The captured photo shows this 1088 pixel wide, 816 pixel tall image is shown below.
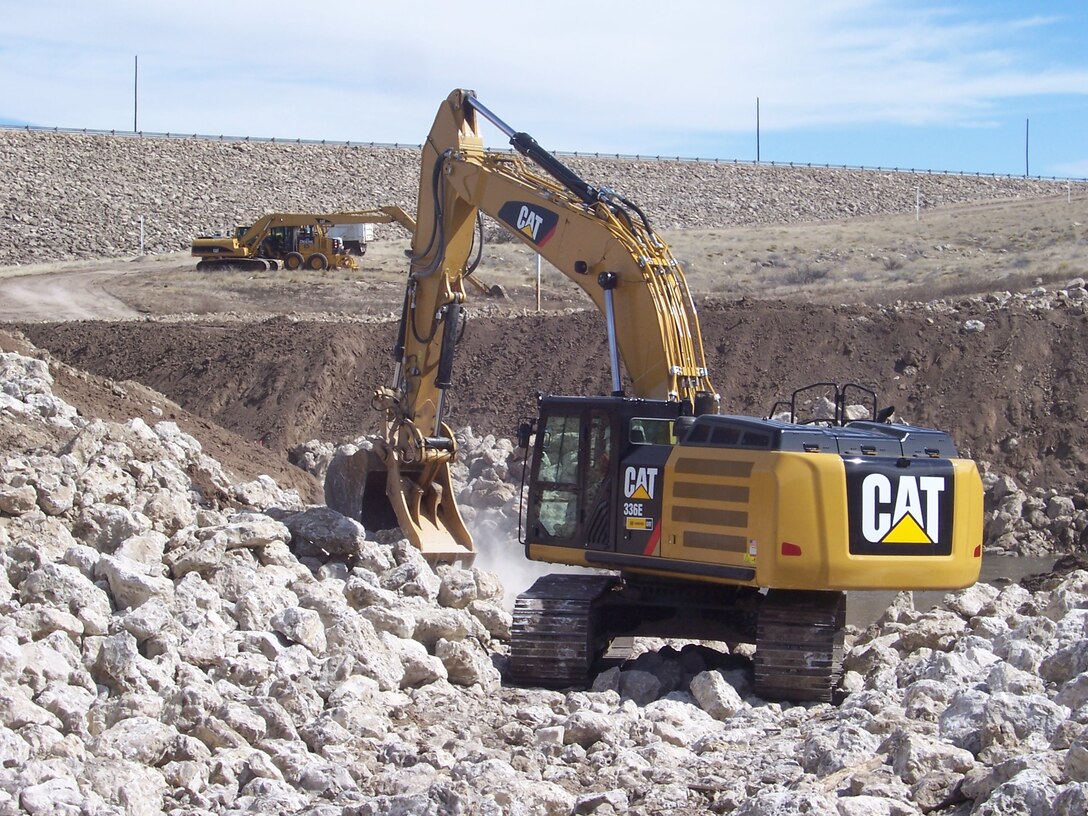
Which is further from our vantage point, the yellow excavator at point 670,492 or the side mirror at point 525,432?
the side mirror at point 525,432

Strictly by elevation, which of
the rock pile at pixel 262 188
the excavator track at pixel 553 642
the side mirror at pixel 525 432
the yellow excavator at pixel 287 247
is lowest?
the excavator track at pixel 553 642

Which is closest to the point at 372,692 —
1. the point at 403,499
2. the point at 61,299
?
the point at 403,499

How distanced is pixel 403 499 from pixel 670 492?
3687mm

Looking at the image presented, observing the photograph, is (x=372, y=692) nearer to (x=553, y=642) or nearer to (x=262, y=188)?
(x=553, y=642)

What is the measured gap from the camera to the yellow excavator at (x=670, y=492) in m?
10.3

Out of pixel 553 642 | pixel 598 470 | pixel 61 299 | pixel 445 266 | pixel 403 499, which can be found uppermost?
pixel 61 299

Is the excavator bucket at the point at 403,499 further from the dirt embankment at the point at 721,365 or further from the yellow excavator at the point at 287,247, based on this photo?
the yellow excavator at the point at 287,247

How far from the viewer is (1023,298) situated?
29.1m

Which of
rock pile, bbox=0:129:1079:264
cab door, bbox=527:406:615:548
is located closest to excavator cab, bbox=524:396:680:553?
cab door, bbox=527:406:615:548

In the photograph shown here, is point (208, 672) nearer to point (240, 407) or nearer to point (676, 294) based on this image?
point (676, 294)

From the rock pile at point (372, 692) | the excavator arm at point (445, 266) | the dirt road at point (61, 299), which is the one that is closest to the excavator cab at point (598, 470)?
the rock pile at point (372, 692)

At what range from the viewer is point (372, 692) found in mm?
9938

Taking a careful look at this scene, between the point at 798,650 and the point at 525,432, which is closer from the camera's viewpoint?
the point at 798,650

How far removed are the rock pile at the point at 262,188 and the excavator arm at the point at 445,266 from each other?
149 ft
